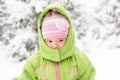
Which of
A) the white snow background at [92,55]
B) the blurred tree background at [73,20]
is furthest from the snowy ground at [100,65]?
the blurred tree background at [73,20]

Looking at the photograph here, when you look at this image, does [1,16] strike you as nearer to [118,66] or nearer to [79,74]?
[118,66]

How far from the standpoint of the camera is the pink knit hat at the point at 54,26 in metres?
3.31

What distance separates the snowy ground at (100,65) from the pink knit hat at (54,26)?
202 centimetres

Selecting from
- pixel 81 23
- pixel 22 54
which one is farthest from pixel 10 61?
pixel 81 23

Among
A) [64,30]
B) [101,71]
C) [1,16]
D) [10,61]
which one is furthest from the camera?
[1,16]

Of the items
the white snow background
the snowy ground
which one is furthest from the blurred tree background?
the snowy ground

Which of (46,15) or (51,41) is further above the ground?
(46,15)

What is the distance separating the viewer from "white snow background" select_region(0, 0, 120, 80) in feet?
17.7

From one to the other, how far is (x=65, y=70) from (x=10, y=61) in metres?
2.50

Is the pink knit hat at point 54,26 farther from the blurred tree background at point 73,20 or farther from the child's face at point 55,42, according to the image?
the blurred tree background at point 73,20

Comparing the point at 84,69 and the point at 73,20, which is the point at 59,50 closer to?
the point at 84,69

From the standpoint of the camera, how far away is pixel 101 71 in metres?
5.39

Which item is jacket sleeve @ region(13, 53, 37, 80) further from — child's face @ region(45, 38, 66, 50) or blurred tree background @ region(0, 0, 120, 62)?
blurred tree background @ region(0, 0, 120, 62)

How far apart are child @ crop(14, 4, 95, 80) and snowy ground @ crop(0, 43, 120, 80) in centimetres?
→ 174
